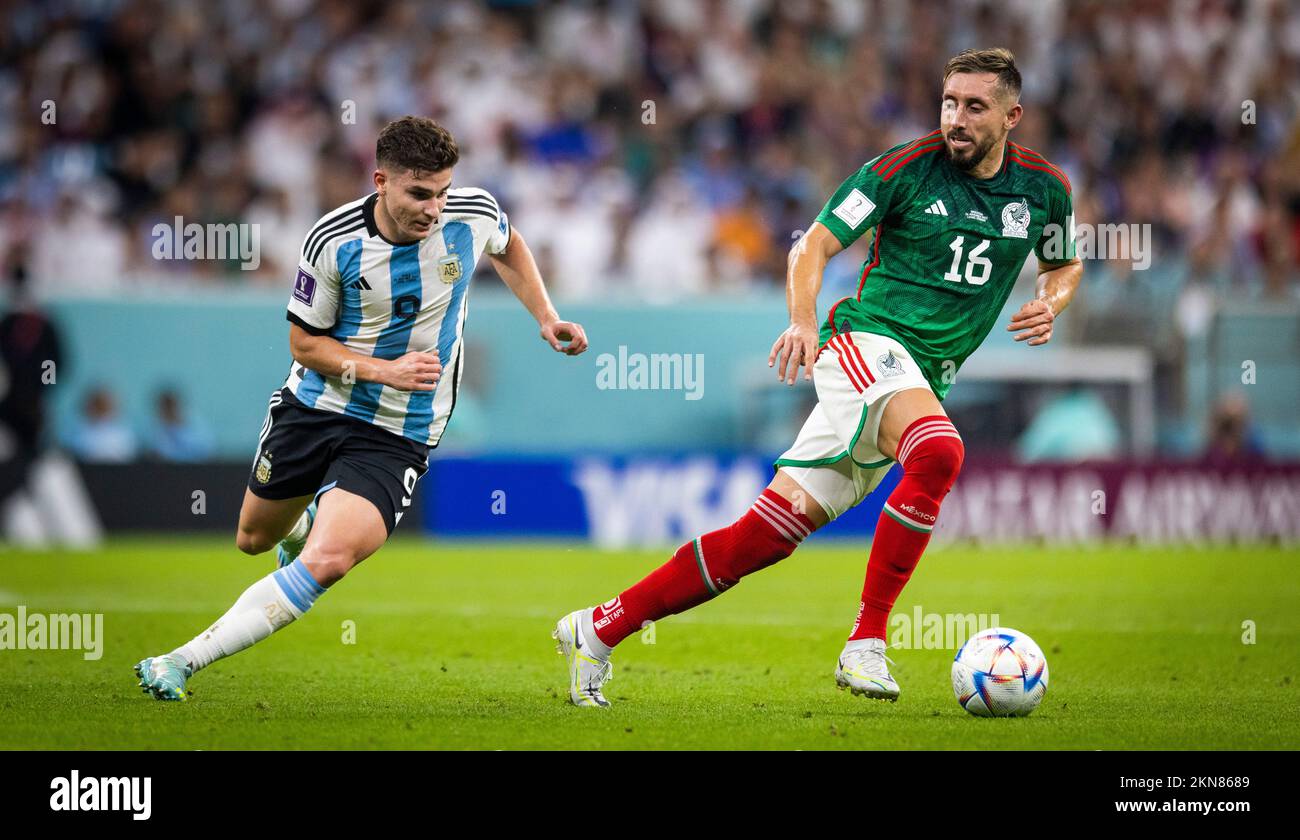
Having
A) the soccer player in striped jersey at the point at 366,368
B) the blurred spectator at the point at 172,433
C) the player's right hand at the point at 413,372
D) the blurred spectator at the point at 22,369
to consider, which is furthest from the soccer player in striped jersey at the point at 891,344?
the blurred spectator at the point at 22,369

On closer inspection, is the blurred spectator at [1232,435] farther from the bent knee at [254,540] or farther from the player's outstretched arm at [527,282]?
the bent knee at [254,540]

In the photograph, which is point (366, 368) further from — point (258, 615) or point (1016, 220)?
point (1016, 220)

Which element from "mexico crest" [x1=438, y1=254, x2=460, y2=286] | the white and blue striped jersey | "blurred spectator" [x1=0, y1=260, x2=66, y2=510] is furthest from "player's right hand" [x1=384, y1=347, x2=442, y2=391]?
"blurred spectator" [x1=0, y1=260, x2=66, y2=510]

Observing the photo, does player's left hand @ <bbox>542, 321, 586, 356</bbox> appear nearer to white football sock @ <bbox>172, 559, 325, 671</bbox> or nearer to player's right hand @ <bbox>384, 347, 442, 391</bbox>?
player's right hand @ <bbox>384, 347, 442, 391</bbox>

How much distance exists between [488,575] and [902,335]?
259 inches

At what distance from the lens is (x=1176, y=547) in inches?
619

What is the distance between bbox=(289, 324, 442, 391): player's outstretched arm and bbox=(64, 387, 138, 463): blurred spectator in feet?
34.0

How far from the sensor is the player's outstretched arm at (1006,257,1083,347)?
6785 mm

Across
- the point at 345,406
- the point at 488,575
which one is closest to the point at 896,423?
the point at 345,406

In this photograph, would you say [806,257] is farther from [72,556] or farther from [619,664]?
[72,556]

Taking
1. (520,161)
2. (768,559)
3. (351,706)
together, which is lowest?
(351,706)

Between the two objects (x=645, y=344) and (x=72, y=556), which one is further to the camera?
(x=645, y=344)

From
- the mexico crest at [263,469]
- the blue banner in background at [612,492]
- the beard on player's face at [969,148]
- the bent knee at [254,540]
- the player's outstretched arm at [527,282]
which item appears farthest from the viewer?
the blue banner in background at [612,492]

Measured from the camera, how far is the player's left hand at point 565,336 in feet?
23.5
